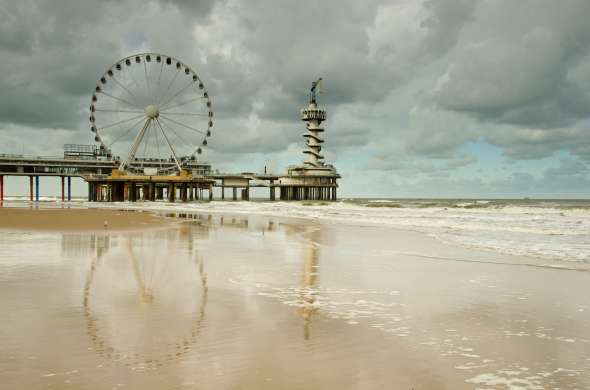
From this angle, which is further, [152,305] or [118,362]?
[152,305]

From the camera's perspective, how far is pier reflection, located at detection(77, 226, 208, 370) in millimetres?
5195

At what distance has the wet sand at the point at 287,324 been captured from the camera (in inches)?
179

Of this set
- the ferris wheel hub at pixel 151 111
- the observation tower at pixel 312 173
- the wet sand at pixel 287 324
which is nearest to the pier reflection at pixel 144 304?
the wet sand at pixel 287 324

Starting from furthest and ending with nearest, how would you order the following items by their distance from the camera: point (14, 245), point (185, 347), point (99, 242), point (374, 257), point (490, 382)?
point (99, 242) → point (14, 245) → point (374, 257) → point (185, 347) → point (490, 382)

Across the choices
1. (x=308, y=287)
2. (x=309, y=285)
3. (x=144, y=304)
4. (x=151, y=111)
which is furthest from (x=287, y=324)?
(x=151, y=111)

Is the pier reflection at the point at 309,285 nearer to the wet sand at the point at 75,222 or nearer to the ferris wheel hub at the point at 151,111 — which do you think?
the wet sand at the point at 75,222

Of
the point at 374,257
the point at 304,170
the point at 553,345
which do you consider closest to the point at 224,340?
the point at 553,345

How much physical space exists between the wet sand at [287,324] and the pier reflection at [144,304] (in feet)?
0.08

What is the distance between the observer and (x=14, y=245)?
15.3 meters

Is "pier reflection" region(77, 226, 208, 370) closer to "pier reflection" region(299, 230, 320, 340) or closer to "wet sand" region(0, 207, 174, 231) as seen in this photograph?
"pier reflection" region(299, 230, 320, 340)

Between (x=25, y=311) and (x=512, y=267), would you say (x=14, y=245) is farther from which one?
(x=512, y=267)

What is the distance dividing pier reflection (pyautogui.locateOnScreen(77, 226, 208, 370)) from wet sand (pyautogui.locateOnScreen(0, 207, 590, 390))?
0.02 m

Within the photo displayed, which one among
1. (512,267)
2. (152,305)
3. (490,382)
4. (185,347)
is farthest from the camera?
(512,267)

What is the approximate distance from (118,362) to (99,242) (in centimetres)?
1296
